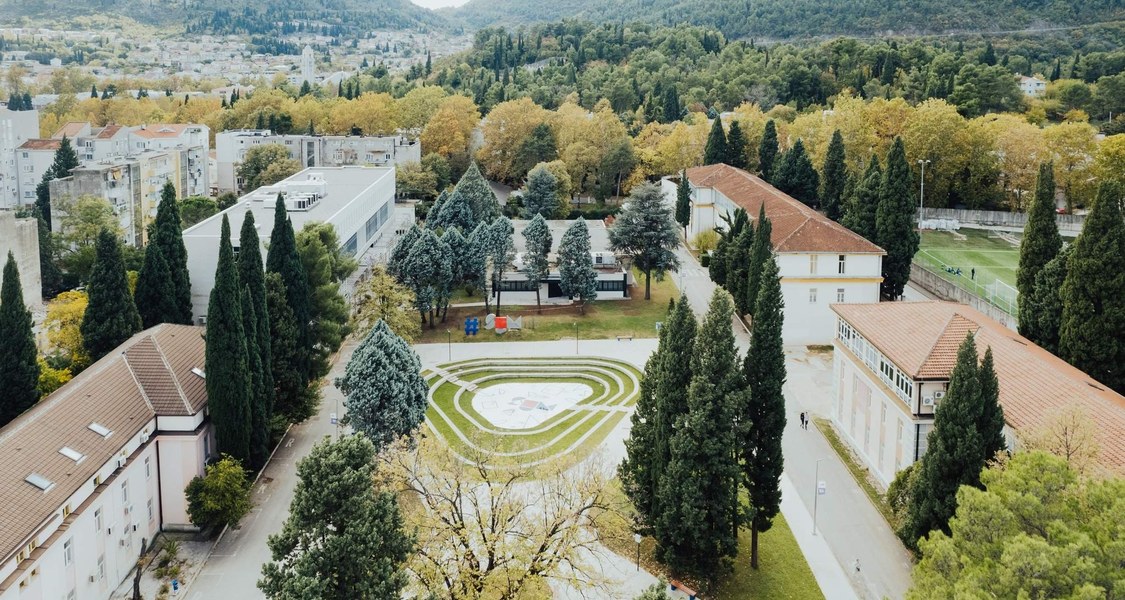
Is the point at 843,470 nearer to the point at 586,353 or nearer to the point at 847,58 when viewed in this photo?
the point at 586,353

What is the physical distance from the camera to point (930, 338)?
3212 cm

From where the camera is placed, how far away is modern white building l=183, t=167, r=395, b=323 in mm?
46906

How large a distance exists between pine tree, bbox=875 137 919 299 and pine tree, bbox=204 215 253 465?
3529 cm

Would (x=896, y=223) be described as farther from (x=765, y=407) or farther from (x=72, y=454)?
(x=72, y=454)

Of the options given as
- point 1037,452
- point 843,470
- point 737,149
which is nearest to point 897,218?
point 843,470

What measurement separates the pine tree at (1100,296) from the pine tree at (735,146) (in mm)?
45991

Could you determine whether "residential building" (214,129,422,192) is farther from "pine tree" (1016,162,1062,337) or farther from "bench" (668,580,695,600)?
"bench" (668,580,695,600)

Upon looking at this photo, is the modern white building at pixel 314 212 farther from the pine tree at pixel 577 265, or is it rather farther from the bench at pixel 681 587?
the bench at pixel 681 587

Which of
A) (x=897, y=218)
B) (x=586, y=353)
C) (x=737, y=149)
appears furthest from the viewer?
(x=737, y=149)

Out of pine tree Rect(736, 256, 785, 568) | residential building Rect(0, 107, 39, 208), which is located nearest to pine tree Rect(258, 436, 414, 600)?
pine tree Rect(736, 256, 785, 568)

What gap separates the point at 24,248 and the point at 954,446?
1739 inches

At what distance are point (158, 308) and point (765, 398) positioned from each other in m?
26.1

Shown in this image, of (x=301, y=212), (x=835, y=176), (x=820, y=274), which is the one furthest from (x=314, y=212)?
(x=835, y=176)

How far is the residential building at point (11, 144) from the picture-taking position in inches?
3590
